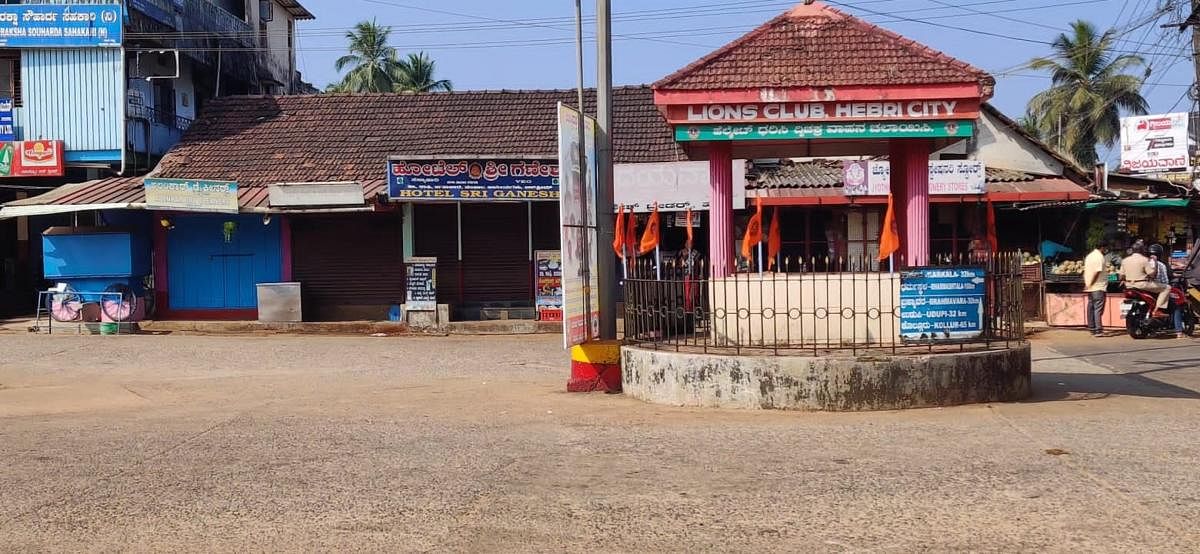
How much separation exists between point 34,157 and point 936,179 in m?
18.2

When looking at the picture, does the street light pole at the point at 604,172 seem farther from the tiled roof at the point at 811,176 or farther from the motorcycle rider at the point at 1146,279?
the motorcycle rider at the point at 1146,279

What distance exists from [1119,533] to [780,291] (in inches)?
216

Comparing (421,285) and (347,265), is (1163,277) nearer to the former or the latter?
(421,285)

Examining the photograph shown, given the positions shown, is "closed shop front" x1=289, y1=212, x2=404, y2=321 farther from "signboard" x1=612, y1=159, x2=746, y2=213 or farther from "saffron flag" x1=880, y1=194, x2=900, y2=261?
"saffron flag" x1=880, y1=194, x2=900, y2=261

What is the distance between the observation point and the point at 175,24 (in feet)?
81.5

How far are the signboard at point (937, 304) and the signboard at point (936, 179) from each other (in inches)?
380

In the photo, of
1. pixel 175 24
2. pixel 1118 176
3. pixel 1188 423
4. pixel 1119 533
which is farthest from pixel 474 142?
pixel 1119 533

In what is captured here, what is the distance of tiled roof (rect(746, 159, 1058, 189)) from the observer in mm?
20016

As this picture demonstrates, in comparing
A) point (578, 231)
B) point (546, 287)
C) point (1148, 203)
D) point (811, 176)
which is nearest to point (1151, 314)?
point (1148, 203)

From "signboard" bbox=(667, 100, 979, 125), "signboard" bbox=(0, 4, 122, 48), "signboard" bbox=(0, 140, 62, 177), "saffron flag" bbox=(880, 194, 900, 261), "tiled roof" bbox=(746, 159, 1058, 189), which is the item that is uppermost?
"signboard" bbox=(0, 4, 122, 48)

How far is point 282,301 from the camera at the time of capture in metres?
20.9

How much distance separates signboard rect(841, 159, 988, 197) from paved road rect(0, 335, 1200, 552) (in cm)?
798

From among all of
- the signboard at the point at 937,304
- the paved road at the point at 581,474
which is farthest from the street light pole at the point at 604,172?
the signboard at the point at 937,304

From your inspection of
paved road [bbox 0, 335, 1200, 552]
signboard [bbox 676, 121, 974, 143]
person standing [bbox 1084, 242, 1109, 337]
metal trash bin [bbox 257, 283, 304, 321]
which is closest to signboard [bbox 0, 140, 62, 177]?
metal trash bin [bbox 257, 283, 304, 321]
